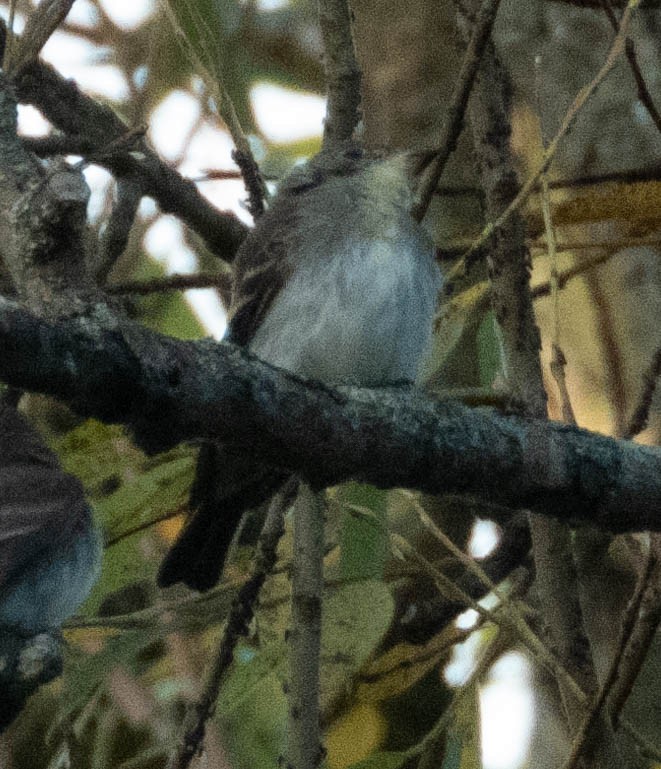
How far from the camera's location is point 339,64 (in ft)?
11.1

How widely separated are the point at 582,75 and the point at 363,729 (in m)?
1.77

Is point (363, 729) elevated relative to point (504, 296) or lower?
lower

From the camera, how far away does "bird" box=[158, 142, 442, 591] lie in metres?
3.06

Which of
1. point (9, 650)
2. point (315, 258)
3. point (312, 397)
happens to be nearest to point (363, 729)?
point (315, 258)

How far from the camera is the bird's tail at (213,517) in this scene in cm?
301

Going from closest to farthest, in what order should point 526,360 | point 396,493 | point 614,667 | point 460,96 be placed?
point 614,667, point 526,360, point 460,96, point 396,493

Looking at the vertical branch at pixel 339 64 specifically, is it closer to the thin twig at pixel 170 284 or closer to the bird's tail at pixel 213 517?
the thin twig at pixel 170 284

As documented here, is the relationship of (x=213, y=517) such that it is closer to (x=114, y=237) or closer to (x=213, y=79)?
(x=114, y=237)

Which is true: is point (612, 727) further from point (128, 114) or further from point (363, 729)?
point (128, 114)

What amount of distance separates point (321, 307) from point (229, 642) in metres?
0.74

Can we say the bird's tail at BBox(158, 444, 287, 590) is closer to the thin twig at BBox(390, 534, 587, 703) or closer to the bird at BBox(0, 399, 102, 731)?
the bird at BBox(0, 399, 102, 731)

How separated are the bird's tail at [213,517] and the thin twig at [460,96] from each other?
70 centimetres

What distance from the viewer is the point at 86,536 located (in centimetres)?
303

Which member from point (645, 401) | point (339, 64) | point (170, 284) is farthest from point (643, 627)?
point (339, 64)
